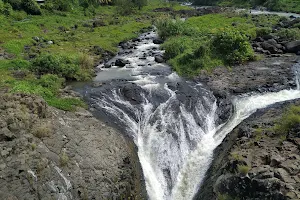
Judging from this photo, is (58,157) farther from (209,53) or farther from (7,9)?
(7,9)

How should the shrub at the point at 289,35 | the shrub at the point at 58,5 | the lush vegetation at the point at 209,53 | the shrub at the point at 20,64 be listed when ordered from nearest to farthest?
the shrub at the point at 20,64
the lush vegetation at the point at 209,53
the shrub at the point at 289,35
the shrub at the point at 58,5

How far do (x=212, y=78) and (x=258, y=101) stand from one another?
6376 mm

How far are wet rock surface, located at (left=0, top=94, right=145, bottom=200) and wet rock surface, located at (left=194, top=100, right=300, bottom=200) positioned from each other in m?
4.92

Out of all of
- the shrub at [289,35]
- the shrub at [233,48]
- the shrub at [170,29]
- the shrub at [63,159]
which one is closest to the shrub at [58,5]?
the shrub at [170,29]

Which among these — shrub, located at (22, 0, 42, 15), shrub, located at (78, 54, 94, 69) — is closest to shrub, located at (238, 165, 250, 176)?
shrub, located at (78, 54, 94, 69)

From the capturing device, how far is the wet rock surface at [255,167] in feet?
43.3

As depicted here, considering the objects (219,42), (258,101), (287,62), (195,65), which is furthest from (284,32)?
(258,101)

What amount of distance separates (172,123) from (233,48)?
60.7 feet

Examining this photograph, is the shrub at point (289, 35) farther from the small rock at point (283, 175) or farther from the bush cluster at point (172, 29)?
the small rock at point (283, 175)

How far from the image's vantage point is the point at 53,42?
140 feet

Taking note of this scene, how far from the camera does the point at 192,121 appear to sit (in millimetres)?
22406

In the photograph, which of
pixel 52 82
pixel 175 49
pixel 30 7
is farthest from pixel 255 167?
pixel 30 7

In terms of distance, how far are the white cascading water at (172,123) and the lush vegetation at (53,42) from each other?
383cm

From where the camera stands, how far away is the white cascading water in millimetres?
18328
